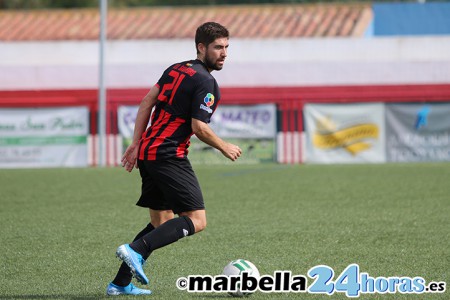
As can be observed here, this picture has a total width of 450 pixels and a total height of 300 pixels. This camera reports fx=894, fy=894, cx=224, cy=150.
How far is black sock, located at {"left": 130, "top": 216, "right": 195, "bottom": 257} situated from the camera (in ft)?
19.9

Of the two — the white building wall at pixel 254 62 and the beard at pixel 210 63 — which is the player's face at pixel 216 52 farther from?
the white building wall at pixel 254 62

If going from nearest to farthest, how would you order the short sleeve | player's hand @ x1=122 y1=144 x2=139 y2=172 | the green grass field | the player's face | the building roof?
the short sleeve
the player's face
player's hand @ x1=122 y1=144 x2=139 y2=172
the green grass field
the building roof

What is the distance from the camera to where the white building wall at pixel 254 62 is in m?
27.0

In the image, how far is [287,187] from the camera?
15570 mm

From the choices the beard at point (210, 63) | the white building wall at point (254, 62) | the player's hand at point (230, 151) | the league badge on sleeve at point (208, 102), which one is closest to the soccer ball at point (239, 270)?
the player's hand at point (230, 151)

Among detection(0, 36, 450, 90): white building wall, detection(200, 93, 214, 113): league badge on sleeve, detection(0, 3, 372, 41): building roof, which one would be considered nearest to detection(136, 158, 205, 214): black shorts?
detection(200, 93, 214, 113): league badge on sleeve

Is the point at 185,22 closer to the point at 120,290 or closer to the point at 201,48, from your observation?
the point at 201,48

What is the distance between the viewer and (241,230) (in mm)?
9984

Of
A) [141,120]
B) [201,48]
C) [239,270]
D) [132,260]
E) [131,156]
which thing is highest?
[201,48]

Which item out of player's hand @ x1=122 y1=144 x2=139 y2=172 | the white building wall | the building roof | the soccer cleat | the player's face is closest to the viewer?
the soccer cleat

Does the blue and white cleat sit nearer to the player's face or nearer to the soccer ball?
the soccer ball

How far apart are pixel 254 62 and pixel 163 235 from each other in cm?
2186

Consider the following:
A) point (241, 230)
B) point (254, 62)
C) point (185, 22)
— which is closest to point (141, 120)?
point (241, 230)

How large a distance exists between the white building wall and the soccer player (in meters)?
21.0
